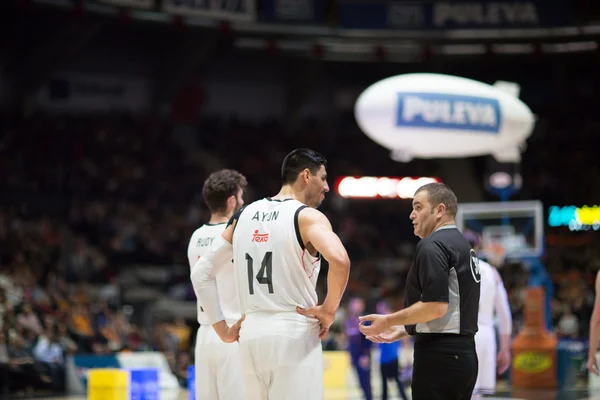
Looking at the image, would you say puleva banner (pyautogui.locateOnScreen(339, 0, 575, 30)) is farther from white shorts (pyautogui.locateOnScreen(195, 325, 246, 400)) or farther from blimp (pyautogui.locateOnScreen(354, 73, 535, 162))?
white shorts (pyautogui.locateOnScreen(195, 325, 246, 400))

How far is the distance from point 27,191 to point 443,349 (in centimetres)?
1915

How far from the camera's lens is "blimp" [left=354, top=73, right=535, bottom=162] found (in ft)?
44.5

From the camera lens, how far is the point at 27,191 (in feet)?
74.3

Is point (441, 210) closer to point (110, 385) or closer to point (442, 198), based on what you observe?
point (442, 198)

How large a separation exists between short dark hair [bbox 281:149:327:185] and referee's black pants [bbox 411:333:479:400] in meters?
1.15

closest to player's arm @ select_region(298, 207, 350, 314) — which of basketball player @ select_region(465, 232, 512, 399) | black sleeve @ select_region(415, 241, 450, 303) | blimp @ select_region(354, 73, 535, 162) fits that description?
black sleeve @ select_region(415, 241, 450, 303)

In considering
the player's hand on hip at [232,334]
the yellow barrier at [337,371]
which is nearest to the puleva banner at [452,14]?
the yellow barrier at [337,371]

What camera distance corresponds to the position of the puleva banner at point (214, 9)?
21.4m

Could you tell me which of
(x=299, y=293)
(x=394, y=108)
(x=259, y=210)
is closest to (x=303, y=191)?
(x=259, y=210)

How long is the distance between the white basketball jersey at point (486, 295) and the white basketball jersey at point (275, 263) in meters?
3.26

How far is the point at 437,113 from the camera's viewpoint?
13711 mm

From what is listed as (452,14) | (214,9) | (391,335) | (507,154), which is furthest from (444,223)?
(452,14)

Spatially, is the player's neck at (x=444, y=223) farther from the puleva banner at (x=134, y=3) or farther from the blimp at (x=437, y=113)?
the puleva banner at (x=134, y=3)

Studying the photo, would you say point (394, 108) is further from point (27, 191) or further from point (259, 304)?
point (27, 191)
